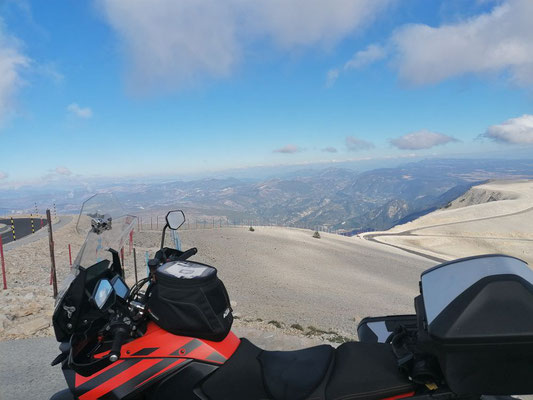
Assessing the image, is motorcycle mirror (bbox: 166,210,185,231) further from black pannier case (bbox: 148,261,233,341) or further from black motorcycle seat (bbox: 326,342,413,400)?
black motorcycle seat (bbox: 326,342,413,400)

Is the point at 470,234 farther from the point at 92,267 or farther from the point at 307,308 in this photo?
the point at 92,267

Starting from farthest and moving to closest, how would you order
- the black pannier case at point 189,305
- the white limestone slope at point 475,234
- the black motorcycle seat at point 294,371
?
the white limestone slope at point 475,234 < the black pannier case at point 189,305 < the black motorcycle seat at point 294,371

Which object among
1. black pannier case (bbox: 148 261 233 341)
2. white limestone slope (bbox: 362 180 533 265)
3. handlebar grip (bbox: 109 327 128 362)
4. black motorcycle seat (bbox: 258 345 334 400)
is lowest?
white limestone slope (bbox: 362 180 533 265)

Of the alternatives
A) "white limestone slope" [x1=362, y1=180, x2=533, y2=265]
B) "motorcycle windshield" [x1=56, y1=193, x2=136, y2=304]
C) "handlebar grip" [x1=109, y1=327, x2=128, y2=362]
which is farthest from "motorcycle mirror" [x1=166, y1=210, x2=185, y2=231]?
"white limestone slope" [x1=362, y1=180, x2=533, y2=265]

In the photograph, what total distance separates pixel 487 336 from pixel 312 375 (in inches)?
43.7

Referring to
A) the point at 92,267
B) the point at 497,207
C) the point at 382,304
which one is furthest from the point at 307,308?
the point at 497,207

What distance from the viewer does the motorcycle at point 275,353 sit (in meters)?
1.92

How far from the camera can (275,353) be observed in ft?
8.90

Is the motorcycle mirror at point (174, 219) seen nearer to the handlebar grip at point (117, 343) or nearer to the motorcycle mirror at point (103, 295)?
the motorcycle mirror at point (103, 295)

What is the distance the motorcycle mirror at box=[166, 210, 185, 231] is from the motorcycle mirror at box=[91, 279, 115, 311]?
2.88 ft

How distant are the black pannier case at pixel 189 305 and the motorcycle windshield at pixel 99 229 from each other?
2.72 ft

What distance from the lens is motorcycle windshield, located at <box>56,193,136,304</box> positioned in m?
3.07

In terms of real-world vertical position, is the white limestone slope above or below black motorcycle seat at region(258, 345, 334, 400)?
below

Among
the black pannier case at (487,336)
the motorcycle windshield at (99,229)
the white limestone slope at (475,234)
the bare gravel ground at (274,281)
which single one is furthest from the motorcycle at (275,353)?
the white limestone slope at (475,234)
